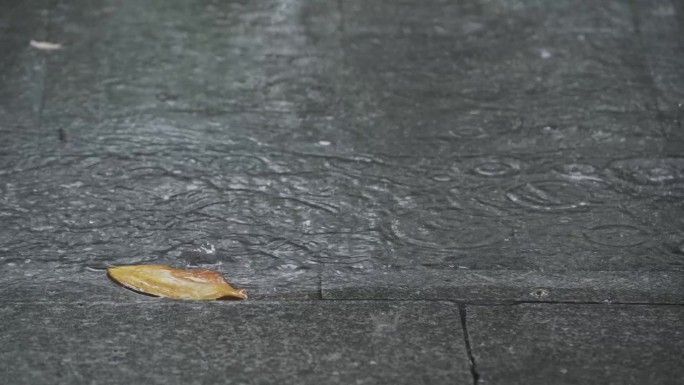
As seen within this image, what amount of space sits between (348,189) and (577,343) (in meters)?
1.40

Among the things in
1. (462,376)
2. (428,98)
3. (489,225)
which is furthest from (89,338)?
(428,98)

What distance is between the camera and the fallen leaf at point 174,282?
3.18 meters

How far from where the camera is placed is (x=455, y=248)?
361 cm

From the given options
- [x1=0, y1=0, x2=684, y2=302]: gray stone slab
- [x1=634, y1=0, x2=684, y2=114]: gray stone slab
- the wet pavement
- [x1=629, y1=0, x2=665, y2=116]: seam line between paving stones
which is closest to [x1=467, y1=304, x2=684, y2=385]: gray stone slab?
the wet pavement

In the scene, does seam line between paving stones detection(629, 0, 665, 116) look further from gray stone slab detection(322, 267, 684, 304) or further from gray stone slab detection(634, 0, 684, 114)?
gray stone slab detection(322, 267, 684, 304)

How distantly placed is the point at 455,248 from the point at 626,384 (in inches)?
42.3

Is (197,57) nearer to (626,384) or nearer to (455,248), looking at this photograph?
(455,248)

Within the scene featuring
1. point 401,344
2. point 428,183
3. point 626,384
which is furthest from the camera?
point 428,183

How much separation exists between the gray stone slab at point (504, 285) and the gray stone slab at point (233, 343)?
0.16 m

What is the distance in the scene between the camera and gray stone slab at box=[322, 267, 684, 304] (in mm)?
3195

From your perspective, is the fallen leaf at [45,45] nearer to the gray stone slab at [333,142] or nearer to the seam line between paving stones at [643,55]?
the gray stone slab at [333,142]

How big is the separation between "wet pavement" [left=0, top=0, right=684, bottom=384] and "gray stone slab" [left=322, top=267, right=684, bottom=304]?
0.03 ft

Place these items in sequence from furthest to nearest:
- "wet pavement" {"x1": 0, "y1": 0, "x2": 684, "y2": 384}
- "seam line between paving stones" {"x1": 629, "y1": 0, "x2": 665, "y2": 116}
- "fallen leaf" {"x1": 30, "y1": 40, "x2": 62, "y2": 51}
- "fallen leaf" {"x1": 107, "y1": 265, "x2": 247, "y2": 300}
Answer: "fallen leaf" {"x1": 30, "y1": 40, "x2": 62, "y2": 51} < "seam line between paving stones" {"x1": 629, "y1": 0, "x2": 665, "y2": 116} < "fallen leaf" {"x1": 107, "y1": 265, "x2": 247, "y2": 300} < "wet pavement" {"x1": 0, "y1": 0, "x2": 684, "y2": 384}

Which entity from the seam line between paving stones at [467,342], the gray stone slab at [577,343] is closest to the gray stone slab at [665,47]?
the gray stone slab at [577,343]
